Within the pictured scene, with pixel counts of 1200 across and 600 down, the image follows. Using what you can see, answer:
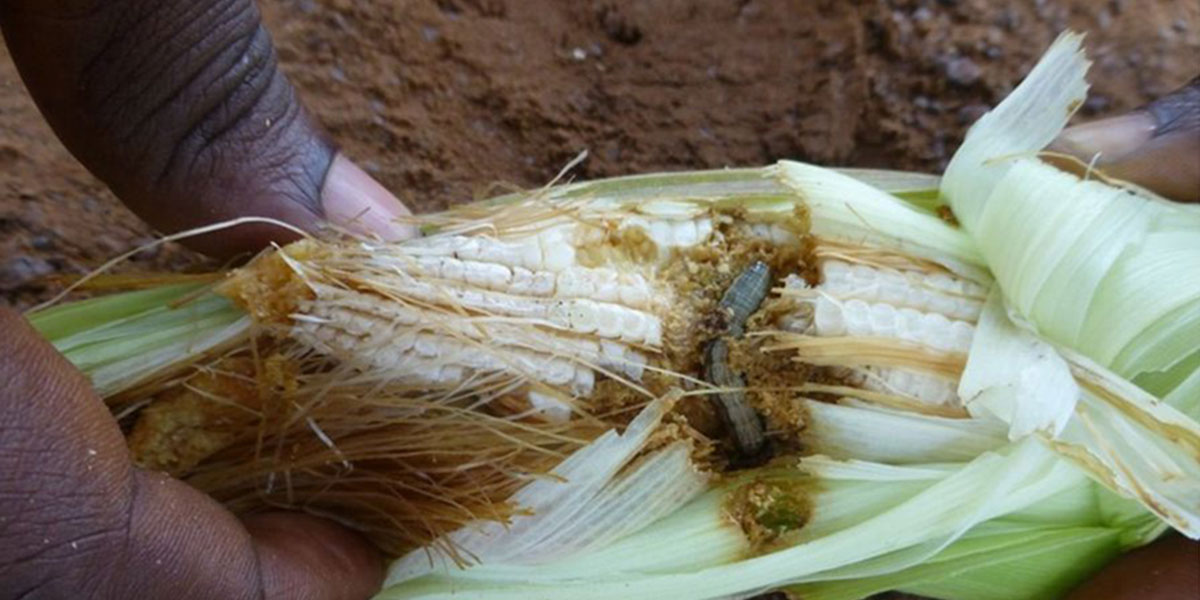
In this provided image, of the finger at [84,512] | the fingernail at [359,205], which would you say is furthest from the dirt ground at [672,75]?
the finger at [84,512]

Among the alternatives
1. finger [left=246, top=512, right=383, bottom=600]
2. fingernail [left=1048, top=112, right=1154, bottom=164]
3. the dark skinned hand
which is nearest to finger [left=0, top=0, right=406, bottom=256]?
the dark skinned hand

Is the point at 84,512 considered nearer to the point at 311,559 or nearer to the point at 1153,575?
the point at 311,559

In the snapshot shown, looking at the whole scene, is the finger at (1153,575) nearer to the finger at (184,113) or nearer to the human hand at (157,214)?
the human hand at (157,214)

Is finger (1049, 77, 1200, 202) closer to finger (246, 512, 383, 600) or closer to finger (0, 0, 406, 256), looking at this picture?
finger (0, 0, 406, 256)

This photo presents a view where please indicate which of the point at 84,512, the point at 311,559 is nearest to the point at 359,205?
the point at 311,559

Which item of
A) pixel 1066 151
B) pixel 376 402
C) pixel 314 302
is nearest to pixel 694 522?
pixel 376 402

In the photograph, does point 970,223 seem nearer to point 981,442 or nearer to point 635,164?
point 981,442

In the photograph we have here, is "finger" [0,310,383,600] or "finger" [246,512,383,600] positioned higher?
"finger" [0,310,383,600]

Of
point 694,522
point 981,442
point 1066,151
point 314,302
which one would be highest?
point 1066,151
